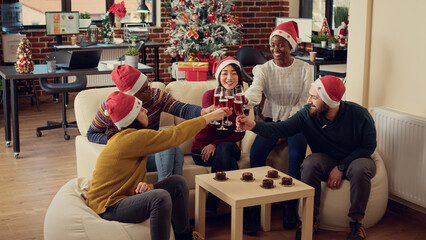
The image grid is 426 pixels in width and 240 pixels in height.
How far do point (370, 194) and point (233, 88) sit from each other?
1.12m

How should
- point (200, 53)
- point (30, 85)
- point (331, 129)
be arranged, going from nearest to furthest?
point (331, 129) < point (200, 53) < point (30, 85)

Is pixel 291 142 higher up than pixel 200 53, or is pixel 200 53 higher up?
pixel 200 53

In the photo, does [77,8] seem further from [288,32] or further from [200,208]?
[200,208]

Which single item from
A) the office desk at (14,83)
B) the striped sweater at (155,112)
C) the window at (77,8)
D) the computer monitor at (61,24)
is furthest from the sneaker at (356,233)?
the window at (77,8)

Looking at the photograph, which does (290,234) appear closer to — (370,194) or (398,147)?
(370,194)

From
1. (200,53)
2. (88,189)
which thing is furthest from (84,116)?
(200,53)

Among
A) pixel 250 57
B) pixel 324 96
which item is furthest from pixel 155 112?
pixel 250 57

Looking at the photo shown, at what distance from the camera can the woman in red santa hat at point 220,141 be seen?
376cm

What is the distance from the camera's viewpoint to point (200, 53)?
21.5 ft

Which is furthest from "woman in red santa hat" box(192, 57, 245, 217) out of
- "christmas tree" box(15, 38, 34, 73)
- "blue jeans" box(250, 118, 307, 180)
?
"christmas tree" box(15, 38, 34, 73)

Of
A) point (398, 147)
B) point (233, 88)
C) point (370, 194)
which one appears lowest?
point (370, 194)

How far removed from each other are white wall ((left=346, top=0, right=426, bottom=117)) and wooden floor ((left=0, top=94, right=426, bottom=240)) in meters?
0.81

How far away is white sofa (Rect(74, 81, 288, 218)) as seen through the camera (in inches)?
149

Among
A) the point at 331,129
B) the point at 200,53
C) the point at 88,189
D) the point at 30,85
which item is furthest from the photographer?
the point at 30,85
